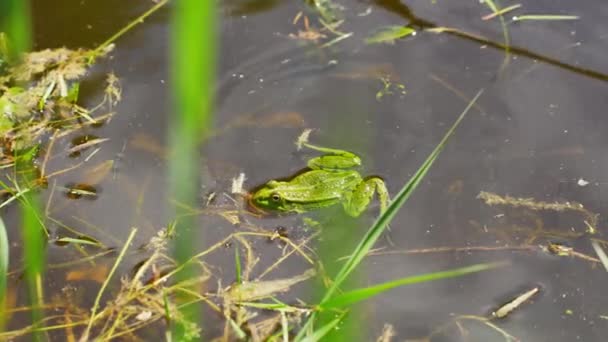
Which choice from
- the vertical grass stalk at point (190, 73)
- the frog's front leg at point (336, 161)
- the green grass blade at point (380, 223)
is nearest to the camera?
the vertical grass stalk at point (190, 73)

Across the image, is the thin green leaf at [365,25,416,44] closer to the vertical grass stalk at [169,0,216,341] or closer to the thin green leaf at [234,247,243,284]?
the thin green leaf at [234,247,243,284]

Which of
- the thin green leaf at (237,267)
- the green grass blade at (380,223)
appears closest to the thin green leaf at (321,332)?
the green grass blade at (380,223)

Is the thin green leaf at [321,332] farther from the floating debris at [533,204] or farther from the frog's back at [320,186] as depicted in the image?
the floating debris at [533,204]

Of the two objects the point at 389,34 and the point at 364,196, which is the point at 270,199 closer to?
the point at 364,196

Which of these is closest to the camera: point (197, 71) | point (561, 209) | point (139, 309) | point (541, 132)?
point (197, 71)

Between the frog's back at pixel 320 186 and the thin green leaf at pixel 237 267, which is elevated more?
the frog's back at pixel 320 186

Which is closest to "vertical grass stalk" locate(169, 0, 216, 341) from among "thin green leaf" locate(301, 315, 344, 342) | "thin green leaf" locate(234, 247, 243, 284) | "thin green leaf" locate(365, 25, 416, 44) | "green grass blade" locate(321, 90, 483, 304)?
"green grass blade" locate(321, 90, 483, 304)

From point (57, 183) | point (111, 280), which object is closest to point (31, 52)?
→ point (57, 183)

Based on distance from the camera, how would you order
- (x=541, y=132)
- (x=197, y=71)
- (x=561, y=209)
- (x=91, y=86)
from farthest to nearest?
(x=91, y=86) < (x=541, y=132) < (x=561, y=209) < (x=197, y=71)

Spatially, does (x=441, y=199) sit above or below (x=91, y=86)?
below

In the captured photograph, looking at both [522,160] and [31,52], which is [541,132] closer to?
[522,160]
